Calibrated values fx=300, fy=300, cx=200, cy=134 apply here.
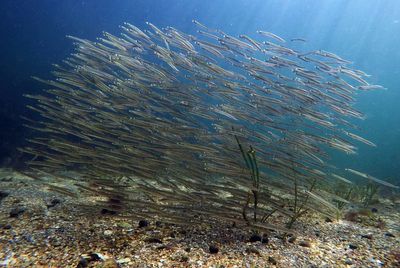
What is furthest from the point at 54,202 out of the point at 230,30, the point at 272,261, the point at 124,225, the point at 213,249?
the point at 230,30

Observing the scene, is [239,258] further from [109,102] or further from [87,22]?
[87,22]

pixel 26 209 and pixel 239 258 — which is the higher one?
pixel 239 258

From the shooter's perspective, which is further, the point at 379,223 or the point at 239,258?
the point at 379,223

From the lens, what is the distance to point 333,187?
970 cm

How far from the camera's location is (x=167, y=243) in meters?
3.82

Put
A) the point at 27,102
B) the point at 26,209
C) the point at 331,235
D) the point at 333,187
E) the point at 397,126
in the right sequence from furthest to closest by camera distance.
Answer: the point at 397,126, the point at 27,102, the point at 333,187, the point at 26,209, the point at 331,235

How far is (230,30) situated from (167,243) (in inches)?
1310

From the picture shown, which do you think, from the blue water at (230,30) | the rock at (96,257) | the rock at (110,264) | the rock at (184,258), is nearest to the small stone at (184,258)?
the rock at (184,258)

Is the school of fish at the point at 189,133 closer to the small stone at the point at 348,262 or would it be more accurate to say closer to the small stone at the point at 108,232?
the small stone at the point at 108,232

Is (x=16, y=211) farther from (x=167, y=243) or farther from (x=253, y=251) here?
(x=253, y=251)

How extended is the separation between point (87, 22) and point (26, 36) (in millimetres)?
5370

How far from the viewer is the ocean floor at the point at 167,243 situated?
3.40 meters

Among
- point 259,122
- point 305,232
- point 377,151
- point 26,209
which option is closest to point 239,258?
point 305,232

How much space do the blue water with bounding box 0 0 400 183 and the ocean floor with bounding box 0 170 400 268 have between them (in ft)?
39.4
